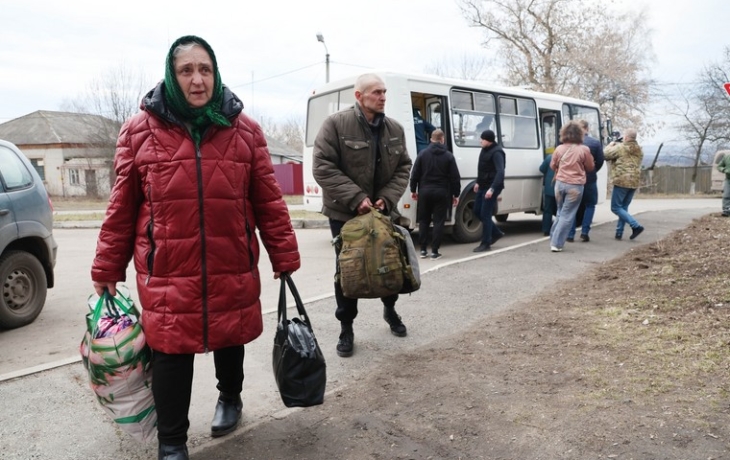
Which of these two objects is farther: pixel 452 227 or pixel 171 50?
pixel 452 227

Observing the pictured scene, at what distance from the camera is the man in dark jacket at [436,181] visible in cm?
845

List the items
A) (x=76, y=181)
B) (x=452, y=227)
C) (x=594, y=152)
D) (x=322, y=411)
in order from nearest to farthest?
(x=322, y=411) < (x=594, y=152) < (x=452, y=227) < (x=76, y=181)

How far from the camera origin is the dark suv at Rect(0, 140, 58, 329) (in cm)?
541

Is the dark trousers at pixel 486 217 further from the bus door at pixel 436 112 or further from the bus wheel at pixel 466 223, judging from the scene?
the bus wheel at pixel 466 223

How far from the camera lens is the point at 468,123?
34.1 feet

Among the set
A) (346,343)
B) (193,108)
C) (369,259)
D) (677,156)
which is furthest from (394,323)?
(677,156)

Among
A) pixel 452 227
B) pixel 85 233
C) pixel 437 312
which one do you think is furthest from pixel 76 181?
pixel 437 312

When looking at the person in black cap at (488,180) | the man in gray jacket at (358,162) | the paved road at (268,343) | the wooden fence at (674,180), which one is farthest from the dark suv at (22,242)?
the wooden fence at (674,180)

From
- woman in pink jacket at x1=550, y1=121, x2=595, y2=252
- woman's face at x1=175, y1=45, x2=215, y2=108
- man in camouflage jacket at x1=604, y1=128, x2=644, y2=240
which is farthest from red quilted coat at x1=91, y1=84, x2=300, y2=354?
man in camouflage jacket at x1=604, y1=128, x2=644, y2=240

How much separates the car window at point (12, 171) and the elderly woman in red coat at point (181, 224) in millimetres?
3659

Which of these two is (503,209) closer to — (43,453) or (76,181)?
(43,453)

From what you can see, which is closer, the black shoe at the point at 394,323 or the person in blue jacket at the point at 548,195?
the black shoe at the point at 394,323

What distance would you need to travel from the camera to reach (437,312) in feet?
17.9

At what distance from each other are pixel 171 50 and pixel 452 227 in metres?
8.48
